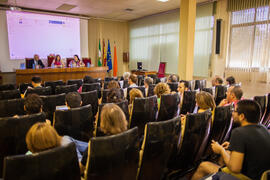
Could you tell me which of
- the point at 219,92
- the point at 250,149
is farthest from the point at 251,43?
the point at 250,149

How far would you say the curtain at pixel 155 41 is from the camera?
31.7ft

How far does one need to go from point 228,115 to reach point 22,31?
8965mm

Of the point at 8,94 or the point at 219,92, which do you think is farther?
the point at 219,92

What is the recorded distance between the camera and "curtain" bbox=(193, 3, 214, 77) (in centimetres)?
807

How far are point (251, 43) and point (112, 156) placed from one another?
7171 millimetres

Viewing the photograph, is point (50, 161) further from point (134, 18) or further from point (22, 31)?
point (134, 18)

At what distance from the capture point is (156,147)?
1694mm

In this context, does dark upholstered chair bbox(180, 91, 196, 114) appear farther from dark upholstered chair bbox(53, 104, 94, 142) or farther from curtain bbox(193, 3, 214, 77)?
curtain bbox(193, 3, 214, 77)

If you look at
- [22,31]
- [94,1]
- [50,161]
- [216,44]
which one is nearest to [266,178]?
[50,161]

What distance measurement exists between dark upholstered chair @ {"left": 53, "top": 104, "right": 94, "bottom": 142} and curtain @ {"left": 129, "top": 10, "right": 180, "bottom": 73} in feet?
25.9

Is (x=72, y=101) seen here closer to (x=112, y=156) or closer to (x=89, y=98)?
(x=89, y=98)

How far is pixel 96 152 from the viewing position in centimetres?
135

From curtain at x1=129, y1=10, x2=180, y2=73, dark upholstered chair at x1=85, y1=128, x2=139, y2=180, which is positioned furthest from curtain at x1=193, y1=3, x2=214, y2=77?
dark upholstered chair at x1=85, y1=128, x2=139, y2=180

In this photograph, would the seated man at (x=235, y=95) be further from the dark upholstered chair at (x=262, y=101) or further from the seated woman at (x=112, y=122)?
the seated woman at (x=112, y=122)
